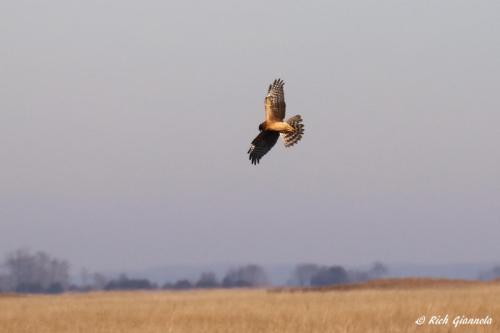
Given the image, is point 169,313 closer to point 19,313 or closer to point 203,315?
point 203,315

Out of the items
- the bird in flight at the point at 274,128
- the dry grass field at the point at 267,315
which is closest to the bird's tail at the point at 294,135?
the bird in flight at the point at 274,128

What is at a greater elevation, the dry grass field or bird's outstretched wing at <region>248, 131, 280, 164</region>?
bird's outstretched wing at <region>248, 131, 280, 164</region>

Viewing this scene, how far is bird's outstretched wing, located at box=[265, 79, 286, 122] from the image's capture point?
15.7m

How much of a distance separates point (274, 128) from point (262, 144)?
622mm

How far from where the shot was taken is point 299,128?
50.5 ft

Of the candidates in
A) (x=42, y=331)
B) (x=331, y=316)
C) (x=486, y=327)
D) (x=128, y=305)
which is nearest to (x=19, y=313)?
(x=128, y=305)

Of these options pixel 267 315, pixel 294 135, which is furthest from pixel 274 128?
pixel 267 315

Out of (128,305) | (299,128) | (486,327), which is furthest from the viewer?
(128,305)

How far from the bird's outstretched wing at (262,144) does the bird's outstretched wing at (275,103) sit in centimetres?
28

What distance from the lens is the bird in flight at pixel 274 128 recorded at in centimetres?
1524

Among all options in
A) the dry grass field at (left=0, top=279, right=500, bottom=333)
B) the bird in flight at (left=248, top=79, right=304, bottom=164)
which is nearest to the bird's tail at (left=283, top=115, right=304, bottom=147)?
the bird in flight at (left=248, top=79, right=304, bottom=164)

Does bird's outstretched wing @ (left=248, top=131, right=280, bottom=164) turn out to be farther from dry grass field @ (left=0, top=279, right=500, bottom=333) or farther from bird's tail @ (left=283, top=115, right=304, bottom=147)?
dry grass field @ (left=0, top=279, right=500, bottom=333)

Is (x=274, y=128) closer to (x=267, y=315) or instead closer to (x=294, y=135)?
(x=294, y=135)

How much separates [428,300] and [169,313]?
7.27m
